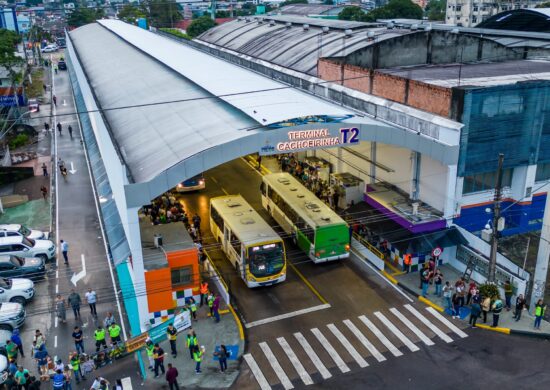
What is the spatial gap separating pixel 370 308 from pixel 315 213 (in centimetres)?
612

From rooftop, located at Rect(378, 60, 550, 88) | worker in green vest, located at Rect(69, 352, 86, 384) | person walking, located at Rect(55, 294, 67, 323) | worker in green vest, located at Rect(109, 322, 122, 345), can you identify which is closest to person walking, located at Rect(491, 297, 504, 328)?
rooftop, located at Rect(378, 60, 550, 88)

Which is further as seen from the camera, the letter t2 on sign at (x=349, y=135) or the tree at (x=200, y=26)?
the tree at (x=200, y=26)

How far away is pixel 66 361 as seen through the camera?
2073cm

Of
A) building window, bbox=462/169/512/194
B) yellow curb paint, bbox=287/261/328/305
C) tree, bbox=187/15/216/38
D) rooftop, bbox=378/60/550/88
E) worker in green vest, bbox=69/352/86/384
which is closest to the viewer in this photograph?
worker in green vest, bbox=69/352/86/384

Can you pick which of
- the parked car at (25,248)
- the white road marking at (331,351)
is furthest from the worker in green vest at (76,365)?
the parked car at (25,248)

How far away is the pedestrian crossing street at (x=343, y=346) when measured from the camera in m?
19.6

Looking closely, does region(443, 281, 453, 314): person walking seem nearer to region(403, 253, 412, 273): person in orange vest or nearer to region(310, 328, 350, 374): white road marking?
region(403, 253, 412, 273): person in orange vest

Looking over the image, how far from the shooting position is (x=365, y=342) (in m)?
21.3

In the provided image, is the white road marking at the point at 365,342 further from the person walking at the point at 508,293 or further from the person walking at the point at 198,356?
the person walking at the point at 508,293

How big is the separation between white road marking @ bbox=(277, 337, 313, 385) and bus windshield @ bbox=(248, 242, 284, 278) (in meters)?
4.08

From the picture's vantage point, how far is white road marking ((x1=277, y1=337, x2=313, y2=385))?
63.1 ft

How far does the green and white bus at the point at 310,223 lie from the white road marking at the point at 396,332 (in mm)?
4821

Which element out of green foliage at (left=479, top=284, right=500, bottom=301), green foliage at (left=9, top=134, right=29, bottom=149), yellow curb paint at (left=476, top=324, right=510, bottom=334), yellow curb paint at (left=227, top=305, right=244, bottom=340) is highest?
green foliage at (left=9, top=134, right=29, bottom=149)

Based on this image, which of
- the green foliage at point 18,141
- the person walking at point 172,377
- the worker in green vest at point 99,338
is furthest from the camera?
the green foliage at point 18,141
